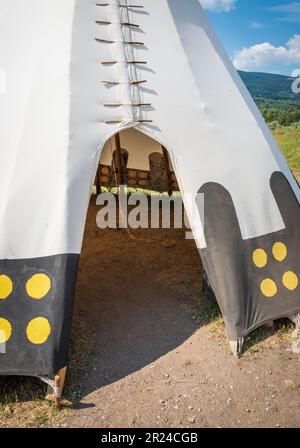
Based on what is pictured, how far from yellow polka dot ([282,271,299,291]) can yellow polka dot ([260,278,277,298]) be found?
140 mm

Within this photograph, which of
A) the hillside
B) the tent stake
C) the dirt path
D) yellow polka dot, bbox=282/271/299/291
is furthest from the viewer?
the hillside

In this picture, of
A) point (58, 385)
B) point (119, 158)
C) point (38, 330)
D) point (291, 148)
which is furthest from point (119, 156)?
point (291, 148)

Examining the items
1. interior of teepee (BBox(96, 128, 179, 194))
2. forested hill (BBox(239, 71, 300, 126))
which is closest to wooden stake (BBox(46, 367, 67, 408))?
interior of teepee (BBox(96, 128, 179, 194))

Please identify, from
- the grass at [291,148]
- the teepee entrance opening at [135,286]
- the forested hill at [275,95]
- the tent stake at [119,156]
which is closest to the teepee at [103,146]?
the teepee entrance opening at [135,286]

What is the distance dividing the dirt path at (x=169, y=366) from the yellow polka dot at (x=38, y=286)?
895 millimetres

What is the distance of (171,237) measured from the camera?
7012 millimetres

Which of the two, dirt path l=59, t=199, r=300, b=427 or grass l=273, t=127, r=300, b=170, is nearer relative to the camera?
dirt path l=59, t=199, r=300, b=427

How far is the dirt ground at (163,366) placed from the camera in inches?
126

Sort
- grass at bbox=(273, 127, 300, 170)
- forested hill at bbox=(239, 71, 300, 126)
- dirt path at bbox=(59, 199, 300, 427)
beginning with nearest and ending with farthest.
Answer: dirt path at bbox=(59, 199, 300, 427)
grass at bbox=(273, 127, 300, 170)
forested hill at bbox=(239, 71, 300, 126)

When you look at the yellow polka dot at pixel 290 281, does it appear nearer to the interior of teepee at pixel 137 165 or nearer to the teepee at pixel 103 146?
the teepee at pixel 103 146

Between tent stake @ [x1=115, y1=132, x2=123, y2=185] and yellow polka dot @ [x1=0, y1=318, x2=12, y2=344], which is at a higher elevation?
tent stake @ [x1=115, y1=132, x2=123, y2=185]

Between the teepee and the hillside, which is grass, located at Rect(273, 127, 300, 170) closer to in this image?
the teepee

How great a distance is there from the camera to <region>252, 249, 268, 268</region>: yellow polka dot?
3.99 meters
